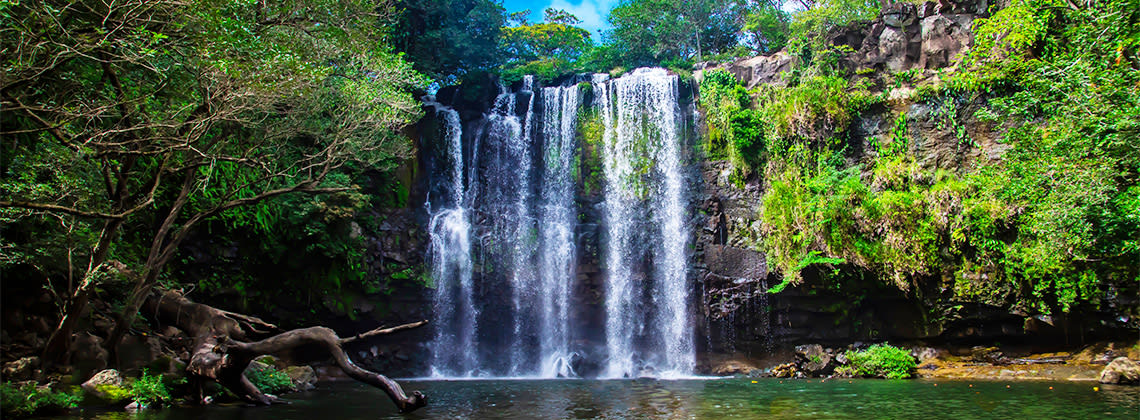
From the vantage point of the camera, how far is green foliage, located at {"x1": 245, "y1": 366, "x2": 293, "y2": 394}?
1125 centimetres

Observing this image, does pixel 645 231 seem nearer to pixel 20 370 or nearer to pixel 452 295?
pixel 452 295

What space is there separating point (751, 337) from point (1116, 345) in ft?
25.6

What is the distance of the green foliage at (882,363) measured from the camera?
48.9 feet

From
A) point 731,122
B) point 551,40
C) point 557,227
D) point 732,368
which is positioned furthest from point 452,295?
point 551,40

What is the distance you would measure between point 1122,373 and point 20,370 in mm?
17843

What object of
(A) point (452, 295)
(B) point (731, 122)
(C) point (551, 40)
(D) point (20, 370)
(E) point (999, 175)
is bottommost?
(D) point (20, 370)

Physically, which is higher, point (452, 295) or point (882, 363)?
point (452, 295)

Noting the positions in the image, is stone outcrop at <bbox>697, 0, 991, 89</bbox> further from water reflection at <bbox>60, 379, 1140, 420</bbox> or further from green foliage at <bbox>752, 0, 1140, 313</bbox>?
water reflection at <bbox>60, 379, 1140, 420</bbox>

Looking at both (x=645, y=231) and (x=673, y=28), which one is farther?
(x=673, y=28)

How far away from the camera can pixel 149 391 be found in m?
9.21

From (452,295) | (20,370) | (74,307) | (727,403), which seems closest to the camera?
(20,370)

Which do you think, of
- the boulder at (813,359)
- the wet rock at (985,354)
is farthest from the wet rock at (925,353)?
the boulder at (813,359)

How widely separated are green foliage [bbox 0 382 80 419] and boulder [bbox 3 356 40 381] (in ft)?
1.88

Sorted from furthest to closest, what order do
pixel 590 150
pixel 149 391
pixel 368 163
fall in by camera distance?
pixel 590 150 → pixel 368 163 → pixel 149 391
